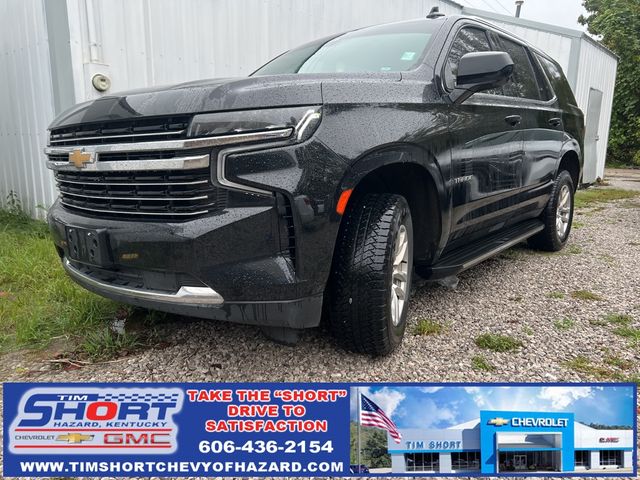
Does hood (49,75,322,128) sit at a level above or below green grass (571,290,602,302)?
above

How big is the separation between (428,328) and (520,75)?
223cm

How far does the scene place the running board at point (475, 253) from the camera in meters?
2.71

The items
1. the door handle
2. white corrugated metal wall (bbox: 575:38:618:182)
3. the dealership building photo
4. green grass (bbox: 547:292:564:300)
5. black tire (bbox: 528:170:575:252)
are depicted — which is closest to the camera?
the dealership building photo

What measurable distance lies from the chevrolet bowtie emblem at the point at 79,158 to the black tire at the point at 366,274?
1122 millimetres

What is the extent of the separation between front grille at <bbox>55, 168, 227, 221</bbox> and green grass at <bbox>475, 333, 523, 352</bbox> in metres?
1.60

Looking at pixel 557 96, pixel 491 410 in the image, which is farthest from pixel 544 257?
pixel 491 410

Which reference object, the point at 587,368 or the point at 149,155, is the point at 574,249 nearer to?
the point at 587,368

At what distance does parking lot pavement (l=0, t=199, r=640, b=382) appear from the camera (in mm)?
2283

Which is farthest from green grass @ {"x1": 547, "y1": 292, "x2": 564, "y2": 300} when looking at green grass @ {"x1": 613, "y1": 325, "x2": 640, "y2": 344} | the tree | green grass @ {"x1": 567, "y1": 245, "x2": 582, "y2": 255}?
the tree

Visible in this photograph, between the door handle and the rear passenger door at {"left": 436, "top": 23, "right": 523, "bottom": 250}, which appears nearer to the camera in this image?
the rear passenger door at {"left": 436, "top": 23, "right": 523, "bottom": 250}

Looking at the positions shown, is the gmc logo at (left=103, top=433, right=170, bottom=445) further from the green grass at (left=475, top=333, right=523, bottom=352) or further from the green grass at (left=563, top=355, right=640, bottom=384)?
the green grass at (left=563, top=355, right=640, bottom=384)

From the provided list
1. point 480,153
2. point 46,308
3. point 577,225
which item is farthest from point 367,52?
point 577,225

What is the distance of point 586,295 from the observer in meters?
3.42

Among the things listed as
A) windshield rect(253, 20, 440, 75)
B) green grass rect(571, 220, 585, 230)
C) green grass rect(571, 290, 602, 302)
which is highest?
windshield rect(253, 20, 440, 75)
